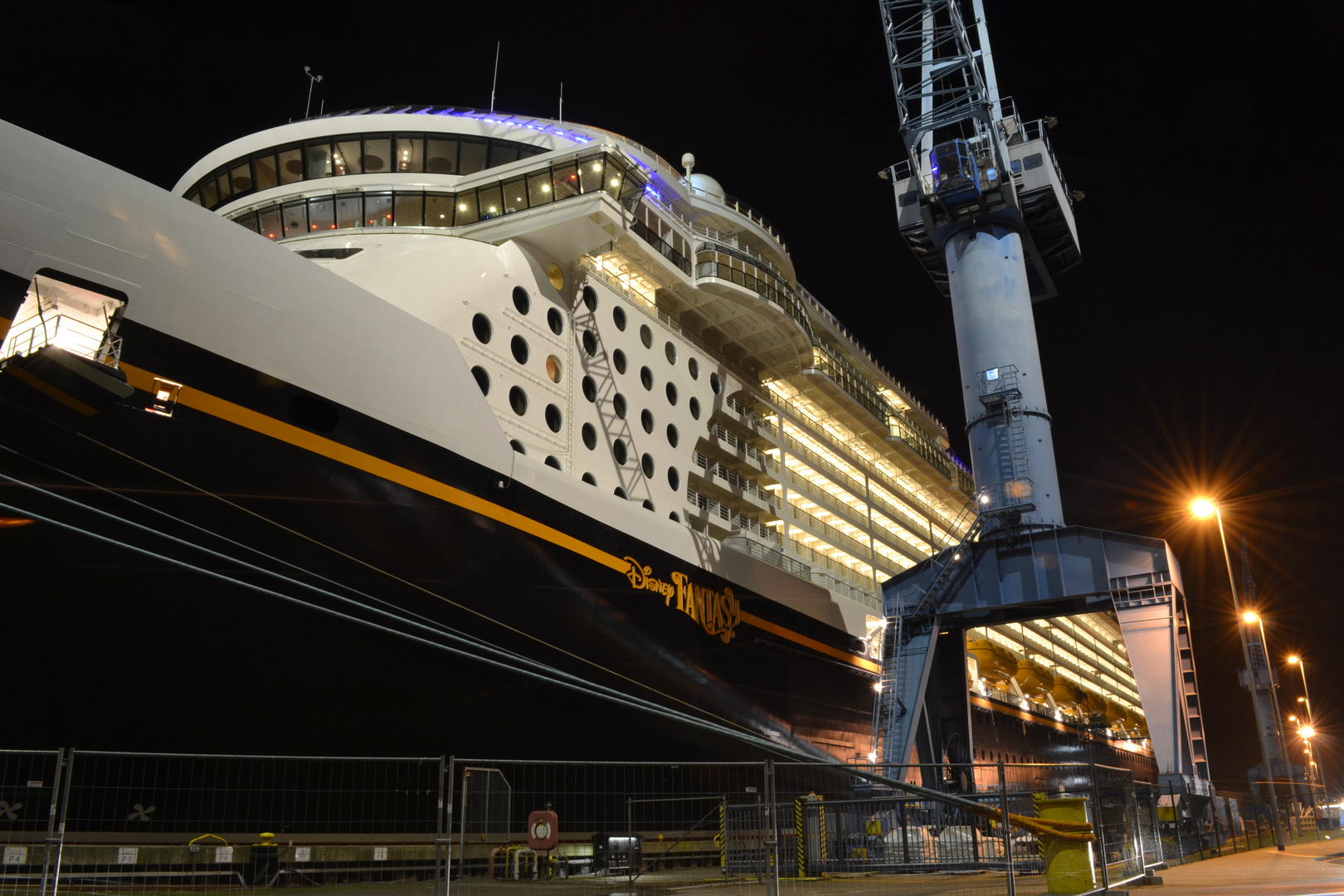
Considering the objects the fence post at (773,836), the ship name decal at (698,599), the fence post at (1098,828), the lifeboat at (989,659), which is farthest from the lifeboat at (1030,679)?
the fence post at (773,836)

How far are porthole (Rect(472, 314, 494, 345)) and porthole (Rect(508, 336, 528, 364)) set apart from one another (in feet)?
1.44

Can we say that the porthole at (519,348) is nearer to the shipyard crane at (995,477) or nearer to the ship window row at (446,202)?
the ship window row at (446,202)

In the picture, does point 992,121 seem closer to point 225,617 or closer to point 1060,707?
point 1060,707

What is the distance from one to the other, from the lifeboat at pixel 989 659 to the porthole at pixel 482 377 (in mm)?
19891

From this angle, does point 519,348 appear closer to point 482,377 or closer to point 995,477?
point 482,377

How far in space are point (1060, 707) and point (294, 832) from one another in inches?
1264

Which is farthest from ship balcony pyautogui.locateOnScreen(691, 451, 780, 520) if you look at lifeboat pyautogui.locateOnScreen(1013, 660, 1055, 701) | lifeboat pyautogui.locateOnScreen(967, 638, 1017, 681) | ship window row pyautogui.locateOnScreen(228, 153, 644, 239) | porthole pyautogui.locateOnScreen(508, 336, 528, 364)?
lifeboat pyautogui.locateOnScreen(1013, 660, 1055, 701)

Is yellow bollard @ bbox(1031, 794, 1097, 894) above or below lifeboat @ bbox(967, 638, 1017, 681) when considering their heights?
below

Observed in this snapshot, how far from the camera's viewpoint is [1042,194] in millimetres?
26797

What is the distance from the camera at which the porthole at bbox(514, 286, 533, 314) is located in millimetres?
14258

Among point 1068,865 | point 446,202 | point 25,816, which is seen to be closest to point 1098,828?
point 1068,865

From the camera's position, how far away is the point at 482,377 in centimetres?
1329

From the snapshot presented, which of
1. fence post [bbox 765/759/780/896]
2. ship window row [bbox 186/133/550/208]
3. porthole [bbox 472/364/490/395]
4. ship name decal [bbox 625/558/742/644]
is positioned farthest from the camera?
ship window row [bbox 186/133/550/208]

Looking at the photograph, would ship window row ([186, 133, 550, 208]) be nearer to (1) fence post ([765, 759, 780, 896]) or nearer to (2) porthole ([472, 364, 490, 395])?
(2) porthole ([472, 364, 490, 395])
